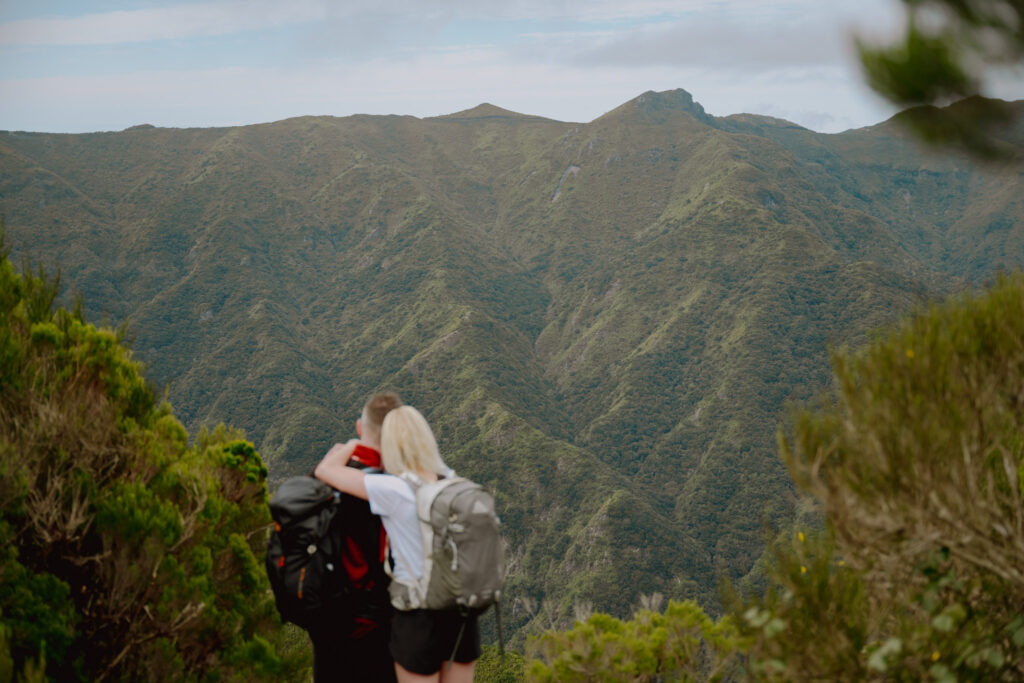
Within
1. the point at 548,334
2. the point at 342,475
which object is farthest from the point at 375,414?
the point at 548,334

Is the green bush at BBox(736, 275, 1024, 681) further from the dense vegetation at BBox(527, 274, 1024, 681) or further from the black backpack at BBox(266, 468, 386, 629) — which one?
the black backpack at BBox(266, 468, 386, 629)

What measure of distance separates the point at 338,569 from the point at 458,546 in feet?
2.81

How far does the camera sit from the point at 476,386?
13175 centimetres

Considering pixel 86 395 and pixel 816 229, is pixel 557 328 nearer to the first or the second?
pixel 816 229

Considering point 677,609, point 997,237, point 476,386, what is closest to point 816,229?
point 997,237

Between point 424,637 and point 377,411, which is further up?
point 377,411

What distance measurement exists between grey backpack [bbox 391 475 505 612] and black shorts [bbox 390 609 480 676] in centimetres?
17

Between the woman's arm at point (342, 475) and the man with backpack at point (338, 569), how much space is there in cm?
8

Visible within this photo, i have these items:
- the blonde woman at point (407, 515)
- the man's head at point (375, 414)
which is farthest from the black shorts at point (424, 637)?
the man's head at point (375, 414)

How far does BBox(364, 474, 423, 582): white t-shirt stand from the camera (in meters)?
4.07

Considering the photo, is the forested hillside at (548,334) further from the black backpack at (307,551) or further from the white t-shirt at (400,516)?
the white t-shirt at (400,516)

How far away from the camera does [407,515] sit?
407cm

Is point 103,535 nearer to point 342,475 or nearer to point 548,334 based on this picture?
point 342,475

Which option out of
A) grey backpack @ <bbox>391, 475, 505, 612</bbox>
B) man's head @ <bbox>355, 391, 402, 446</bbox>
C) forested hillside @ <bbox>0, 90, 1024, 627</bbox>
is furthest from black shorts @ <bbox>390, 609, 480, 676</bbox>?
forested hillside @ <bbox>0, 90, 1024, 627</bbox>
